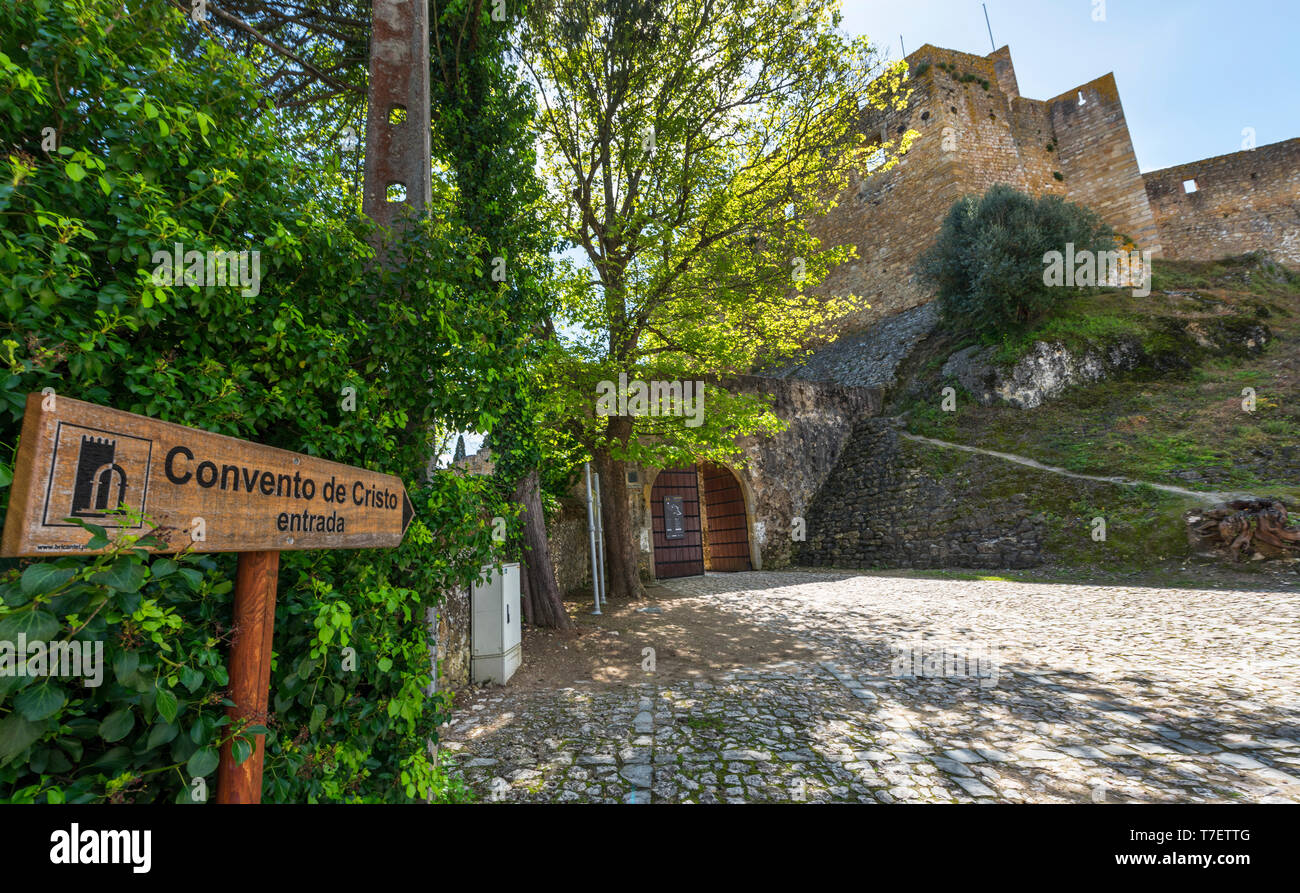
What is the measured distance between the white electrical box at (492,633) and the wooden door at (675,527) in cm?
908

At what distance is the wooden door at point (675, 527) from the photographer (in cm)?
1427

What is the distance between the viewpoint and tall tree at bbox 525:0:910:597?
26.5 ft

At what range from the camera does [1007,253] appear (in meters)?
15.8

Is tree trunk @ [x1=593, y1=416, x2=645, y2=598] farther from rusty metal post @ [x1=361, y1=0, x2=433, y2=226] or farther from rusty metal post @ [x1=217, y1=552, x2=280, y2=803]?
rusty metal post @ [x1=217, y1=552, x2=280, y2=803]

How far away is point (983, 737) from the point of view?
3.36 metres

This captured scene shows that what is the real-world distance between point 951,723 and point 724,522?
12.2 meters

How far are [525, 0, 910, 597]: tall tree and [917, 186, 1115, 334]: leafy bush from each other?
8.92 m

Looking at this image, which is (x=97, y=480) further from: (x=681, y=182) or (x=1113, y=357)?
(x=1113, y=357)

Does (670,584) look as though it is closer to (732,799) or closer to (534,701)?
(534,701)

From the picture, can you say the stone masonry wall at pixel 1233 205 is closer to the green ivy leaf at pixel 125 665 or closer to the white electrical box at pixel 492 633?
the white electrical box at pixel 492 633

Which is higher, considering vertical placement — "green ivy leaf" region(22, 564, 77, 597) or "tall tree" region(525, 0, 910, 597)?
"tall tree" region(525, 0, 910, 597)

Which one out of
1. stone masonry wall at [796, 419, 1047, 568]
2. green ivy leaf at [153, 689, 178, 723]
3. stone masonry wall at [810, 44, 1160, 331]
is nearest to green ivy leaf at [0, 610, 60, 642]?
green ivy leaf at [153, 689, 178, 723]

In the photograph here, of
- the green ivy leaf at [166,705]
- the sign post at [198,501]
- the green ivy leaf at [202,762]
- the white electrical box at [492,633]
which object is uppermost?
the sign post at [198,501]

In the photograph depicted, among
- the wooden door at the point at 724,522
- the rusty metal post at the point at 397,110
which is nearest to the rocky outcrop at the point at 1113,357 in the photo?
the wooden door at the point at 724,522
